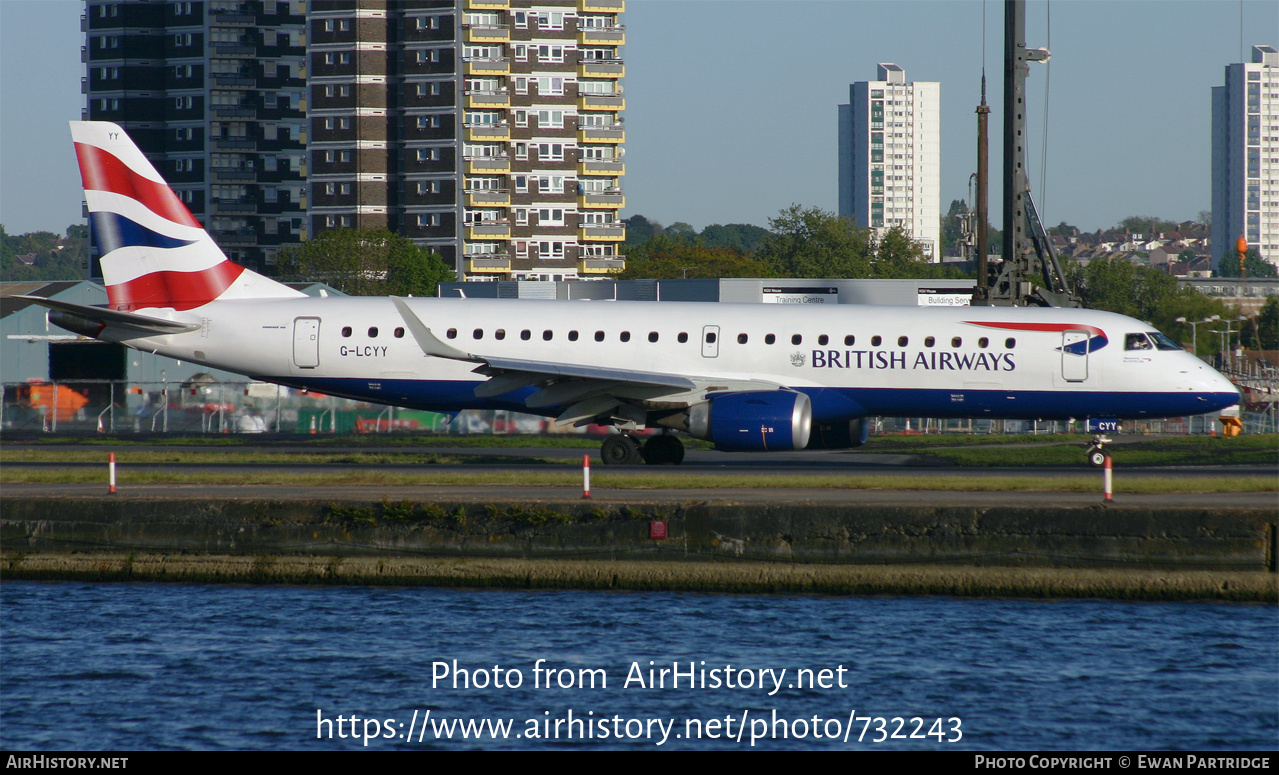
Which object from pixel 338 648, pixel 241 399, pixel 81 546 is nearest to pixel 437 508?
pixel 338 648

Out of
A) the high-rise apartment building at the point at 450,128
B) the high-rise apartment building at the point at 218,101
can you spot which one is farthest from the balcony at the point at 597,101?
the high-rise apartment building at the point at 218,101

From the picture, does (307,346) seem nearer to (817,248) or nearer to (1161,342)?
(1161,342)

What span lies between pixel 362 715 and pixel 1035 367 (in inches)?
781

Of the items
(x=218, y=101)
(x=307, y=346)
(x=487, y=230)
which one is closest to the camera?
(x=307, y=346)

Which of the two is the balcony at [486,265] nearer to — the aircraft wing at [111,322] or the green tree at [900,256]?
the green tree at [900,256]

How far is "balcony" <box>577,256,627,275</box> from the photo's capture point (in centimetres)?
15150

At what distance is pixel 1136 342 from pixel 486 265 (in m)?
120

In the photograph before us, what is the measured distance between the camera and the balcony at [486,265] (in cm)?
14638

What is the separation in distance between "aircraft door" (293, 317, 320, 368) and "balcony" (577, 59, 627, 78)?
120063 mm

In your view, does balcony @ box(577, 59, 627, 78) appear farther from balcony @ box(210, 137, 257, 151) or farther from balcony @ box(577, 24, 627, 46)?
balcony @ box(210, 137, 257, 151)

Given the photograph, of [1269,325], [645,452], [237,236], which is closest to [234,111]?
[237,236]

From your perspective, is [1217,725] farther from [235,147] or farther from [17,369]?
[235,147]

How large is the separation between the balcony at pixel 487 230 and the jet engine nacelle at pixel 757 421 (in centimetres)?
11928

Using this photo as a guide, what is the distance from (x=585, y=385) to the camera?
30.1 metres
